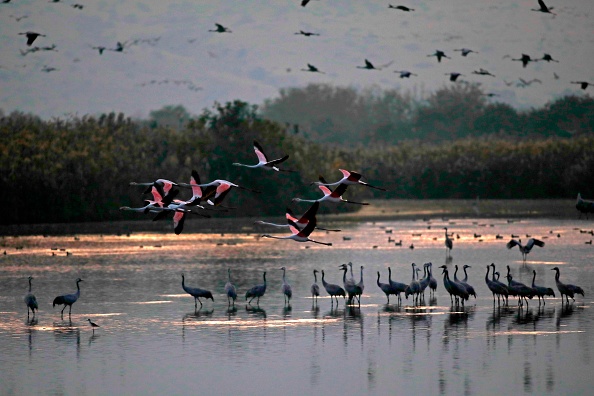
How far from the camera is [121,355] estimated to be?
15836mm

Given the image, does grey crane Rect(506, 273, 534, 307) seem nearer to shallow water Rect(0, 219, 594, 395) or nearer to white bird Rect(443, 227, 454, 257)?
shallow water Rect(0, 219, 594, 395)

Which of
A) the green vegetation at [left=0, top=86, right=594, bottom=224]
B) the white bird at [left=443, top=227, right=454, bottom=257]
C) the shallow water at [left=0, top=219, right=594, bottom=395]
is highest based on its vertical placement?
the green vegetation at [left=0, top=86, right=594, bottom=224]

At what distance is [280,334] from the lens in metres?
17.3

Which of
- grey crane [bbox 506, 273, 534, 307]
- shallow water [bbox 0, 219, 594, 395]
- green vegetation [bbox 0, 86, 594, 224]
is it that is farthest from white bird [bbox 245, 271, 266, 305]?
green vegetation [bbox 0, 86, 594, 224]

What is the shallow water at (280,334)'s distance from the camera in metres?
14.1

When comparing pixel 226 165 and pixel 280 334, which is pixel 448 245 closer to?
pixel 280 334

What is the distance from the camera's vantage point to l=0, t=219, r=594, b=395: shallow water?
46.3ft

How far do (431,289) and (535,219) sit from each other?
72.6 ft

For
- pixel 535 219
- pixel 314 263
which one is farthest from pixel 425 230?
pixel 314 263

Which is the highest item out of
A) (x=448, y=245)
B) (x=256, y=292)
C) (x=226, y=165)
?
(x=226, y=165)

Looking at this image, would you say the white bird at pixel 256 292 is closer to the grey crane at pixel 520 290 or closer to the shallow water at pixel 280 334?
the shallow water at pixel 280 334

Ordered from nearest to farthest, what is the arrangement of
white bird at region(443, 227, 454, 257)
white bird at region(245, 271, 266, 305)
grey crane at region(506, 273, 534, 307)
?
1. grey crane at region(506, 273, 534, 307)
2. white bird at region(245, 271, 266, 305)
3. white bird at region(443, 227, 454, 257)

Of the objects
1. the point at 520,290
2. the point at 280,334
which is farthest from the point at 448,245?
the point at 280,334

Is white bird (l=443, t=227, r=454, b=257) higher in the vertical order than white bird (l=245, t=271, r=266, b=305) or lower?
higher
